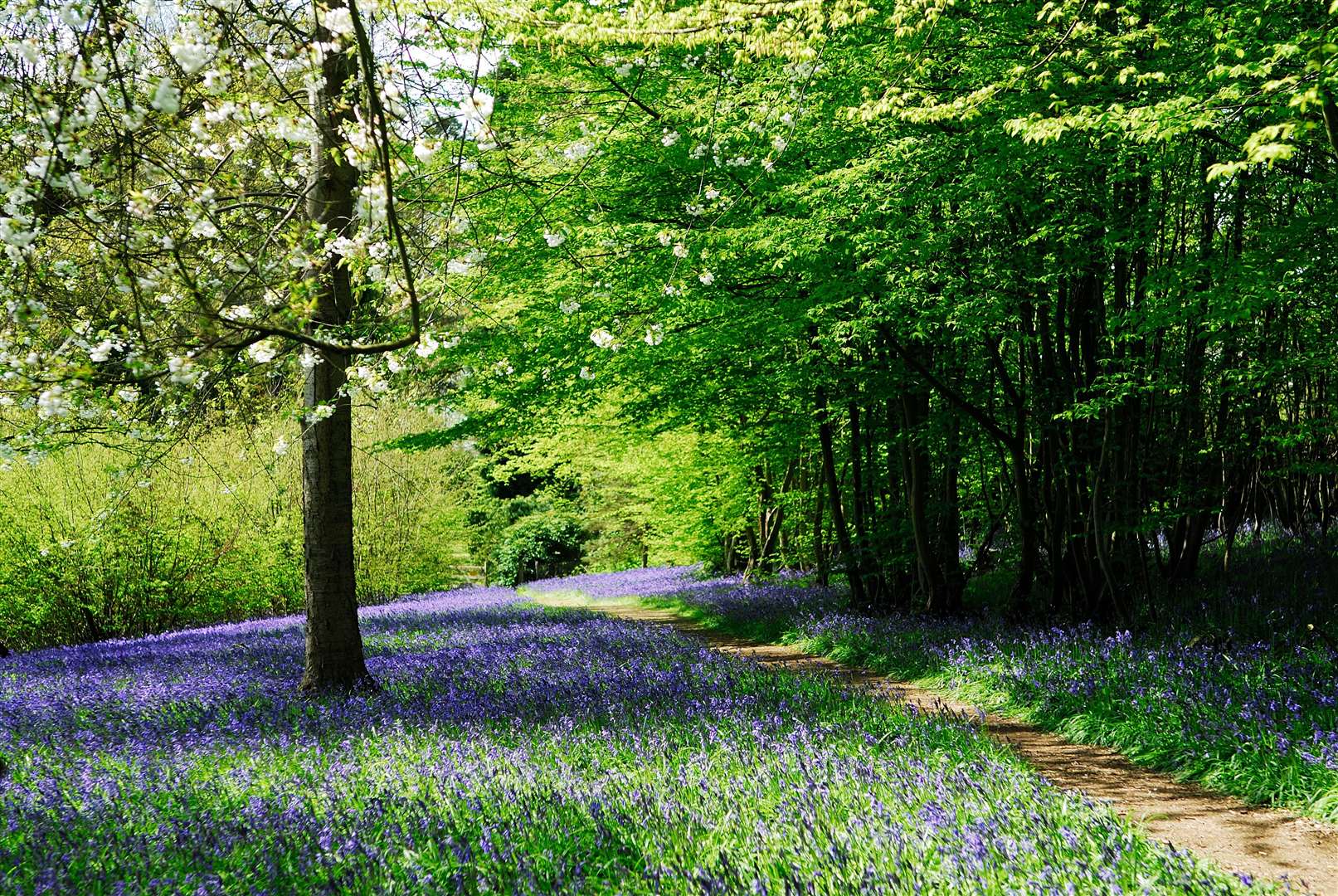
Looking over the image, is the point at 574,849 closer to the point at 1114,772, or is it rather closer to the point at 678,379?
the point at 1114,772

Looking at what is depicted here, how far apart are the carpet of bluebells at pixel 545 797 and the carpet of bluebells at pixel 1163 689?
1.48m

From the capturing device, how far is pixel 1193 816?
5.40 metres

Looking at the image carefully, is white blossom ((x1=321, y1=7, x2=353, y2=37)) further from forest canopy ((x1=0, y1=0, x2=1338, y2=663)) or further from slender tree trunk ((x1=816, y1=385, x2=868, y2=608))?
slender tree trunk ((x1=816, y1=385, x2=868, y2=608))

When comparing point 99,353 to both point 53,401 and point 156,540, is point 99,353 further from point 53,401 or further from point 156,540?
point 156,540

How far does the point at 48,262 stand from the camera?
7.17m

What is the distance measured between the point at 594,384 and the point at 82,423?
5.85 metres

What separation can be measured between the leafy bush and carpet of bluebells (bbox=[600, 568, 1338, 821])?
3000 centimetres

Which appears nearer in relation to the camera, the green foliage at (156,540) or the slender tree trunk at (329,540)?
the slender tree trunk at (329,540)

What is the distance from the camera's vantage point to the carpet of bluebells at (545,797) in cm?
377

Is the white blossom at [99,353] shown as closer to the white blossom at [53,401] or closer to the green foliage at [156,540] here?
the white blossom at [53,401]

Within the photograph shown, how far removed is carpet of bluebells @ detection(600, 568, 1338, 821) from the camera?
18.3 ft

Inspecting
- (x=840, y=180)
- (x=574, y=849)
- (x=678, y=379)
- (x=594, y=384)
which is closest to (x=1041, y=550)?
(x=678, y=379)

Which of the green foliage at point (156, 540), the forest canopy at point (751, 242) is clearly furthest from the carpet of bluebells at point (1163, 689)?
the green foliage at point (156, 540)

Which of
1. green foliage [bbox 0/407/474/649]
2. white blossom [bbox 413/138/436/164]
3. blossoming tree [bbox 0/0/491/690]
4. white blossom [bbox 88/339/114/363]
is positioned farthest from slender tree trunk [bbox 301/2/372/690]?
green foliage [bbox 0/407/474/649]
